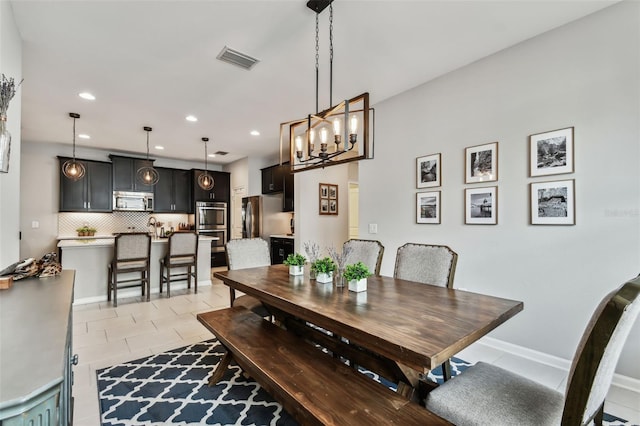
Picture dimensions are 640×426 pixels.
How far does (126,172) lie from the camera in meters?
6.57

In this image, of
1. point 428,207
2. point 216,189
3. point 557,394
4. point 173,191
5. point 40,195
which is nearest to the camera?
point 557,394

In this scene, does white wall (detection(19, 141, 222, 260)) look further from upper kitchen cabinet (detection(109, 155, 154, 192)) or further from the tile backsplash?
upper kitchen cabinet (detection(109, 155, 154, 192))

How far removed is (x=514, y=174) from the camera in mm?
2684

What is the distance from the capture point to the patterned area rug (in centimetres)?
188

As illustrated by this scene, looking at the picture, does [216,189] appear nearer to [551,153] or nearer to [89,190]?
[89,190]

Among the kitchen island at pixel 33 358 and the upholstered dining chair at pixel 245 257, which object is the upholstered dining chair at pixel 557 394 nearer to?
the kitchen island at pixel 33 358

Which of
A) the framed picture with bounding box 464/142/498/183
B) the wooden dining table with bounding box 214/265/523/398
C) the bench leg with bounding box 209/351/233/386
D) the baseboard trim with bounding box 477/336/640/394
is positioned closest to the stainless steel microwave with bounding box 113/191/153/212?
the wooden dining table with bounding box 214/265/523/398

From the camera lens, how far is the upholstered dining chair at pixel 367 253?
9.18ft

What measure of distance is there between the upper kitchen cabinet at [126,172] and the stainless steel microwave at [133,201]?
11cm

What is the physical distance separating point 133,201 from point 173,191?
90 centimetres

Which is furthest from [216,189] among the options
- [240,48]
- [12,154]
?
[12,154]

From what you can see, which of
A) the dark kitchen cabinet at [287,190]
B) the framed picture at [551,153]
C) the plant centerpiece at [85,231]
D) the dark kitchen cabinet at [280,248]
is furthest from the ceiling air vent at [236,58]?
Result: the plant centerpiece at [85,231]

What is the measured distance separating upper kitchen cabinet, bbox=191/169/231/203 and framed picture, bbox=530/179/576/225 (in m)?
6.83

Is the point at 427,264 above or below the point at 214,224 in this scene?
below
